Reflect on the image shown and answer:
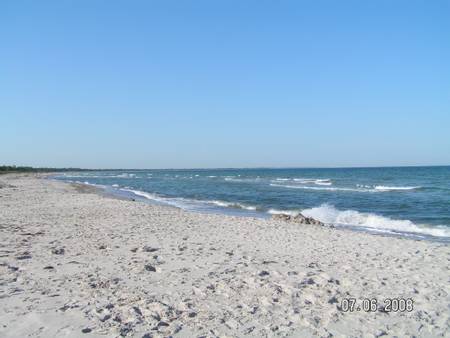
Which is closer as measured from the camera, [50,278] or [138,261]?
[50,278]

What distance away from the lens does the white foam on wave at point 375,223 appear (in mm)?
14277

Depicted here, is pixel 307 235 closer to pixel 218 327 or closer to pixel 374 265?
pixel 374 265

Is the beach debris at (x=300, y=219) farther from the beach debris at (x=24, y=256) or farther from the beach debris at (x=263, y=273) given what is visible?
the beach debris at (x=24, y=256)

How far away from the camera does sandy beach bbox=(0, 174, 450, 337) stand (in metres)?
4.63

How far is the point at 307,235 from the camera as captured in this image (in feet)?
38.1

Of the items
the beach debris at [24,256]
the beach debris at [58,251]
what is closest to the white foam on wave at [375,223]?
the beach debris at [58,251]

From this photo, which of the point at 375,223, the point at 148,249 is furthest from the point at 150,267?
the point at 375,223

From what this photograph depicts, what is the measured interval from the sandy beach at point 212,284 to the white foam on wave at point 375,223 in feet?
14.0

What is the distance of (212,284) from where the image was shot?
20.3 feet

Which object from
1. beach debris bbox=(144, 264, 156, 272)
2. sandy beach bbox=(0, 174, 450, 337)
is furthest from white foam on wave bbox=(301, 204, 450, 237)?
beach debris bbox=(144, 264, 156, 272)

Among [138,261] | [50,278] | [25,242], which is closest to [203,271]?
[138,261]

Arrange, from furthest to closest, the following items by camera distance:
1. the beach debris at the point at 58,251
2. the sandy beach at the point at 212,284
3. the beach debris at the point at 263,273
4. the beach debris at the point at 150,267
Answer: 1. the beach debris at the point at 58,251
2. the beach debris at the point at 150,267
3. the beach debris at the point at 263,273
4. the sandy beach at the point at 212,284

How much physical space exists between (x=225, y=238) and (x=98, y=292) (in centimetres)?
525

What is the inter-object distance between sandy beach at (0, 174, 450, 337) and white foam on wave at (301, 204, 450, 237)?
4.28 meters
